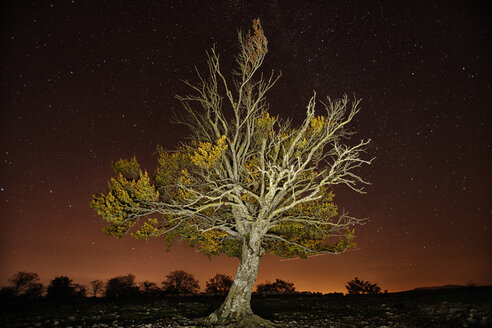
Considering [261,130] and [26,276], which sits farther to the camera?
[26,276]

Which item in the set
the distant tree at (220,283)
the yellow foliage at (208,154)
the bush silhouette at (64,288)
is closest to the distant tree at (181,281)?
the distant tree at (220,283)

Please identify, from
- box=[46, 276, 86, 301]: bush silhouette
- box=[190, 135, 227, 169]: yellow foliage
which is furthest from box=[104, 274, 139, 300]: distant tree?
box=[190, 135, 227, 169]: yellow foliage

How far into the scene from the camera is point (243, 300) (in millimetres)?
12867

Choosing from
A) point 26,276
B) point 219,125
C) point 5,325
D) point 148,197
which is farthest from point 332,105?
point 26,276

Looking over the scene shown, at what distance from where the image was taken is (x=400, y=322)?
42.2 ft

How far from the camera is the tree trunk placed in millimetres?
12236

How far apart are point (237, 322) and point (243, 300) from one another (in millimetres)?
979

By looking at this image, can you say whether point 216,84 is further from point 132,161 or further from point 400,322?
point 400,322

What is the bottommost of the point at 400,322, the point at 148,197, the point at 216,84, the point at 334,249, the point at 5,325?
the point at 400,322

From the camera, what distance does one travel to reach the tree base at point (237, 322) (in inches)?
467

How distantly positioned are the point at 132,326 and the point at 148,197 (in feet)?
18.7

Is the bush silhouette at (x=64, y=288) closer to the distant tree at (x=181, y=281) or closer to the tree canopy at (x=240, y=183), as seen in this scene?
the distant tree at (x=181, y=281)

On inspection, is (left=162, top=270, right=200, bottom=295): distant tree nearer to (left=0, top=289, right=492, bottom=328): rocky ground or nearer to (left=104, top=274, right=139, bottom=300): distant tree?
(left=104, top=274, right=139, bottom=300): distant tree

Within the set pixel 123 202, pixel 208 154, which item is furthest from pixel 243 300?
pixel 123 202
